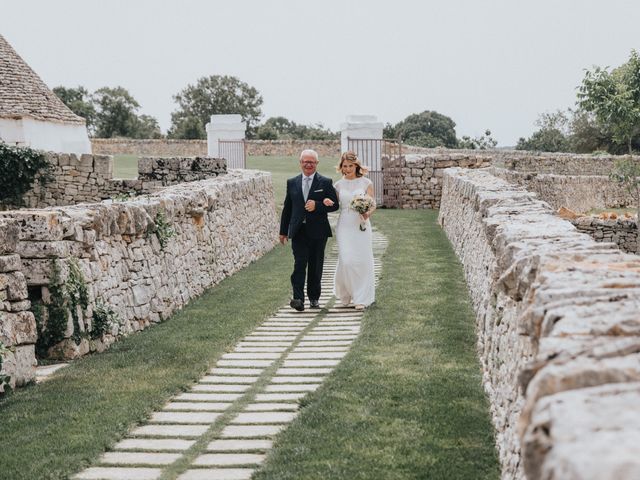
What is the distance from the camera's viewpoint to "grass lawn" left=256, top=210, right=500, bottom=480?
5.89m

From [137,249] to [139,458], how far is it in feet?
16.3

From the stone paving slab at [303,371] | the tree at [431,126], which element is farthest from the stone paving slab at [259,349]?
the tree at [431,126]

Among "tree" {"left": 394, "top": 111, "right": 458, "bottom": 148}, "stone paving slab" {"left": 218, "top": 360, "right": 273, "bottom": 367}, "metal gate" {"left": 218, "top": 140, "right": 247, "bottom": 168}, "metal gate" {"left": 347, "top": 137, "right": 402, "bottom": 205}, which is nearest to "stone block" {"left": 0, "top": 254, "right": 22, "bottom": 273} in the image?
"stone paving slab" {"left": 218, "top": 360, "right": 273, "bottom": 367}

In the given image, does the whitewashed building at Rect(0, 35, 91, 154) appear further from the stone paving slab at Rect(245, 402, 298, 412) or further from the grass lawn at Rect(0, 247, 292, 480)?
the stone paving slab at Rect(245, 402, 298, 412)

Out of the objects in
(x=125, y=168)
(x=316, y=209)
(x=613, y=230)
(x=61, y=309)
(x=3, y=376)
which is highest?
(x=316, y=209)

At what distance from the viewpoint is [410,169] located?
26.5 m

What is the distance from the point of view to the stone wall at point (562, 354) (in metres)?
2.65

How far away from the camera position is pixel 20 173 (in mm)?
→ 22359

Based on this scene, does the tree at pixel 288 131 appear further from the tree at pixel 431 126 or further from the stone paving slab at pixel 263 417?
the stone paving slab at pixel 263 417

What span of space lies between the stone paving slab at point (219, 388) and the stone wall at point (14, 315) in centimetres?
138

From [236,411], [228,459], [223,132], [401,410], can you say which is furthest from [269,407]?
[223,132]

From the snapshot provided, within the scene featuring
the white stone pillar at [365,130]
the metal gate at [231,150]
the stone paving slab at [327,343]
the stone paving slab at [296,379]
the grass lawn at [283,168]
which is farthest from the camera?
the metal gate at [231,150]

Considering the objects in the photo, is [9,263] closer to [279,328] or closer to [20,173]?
[279,328]

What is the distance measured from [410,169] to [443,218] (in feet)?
17.0
